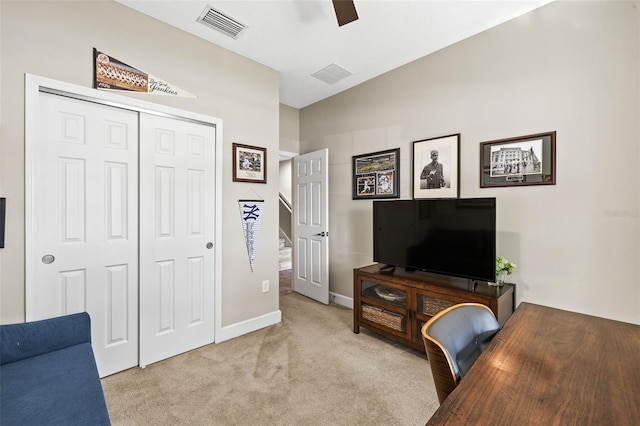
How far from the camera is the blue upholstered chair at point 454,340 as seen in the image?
0.94 m

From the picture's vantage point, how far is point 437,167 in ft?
8.69

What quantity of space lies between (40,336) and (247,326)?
158cm

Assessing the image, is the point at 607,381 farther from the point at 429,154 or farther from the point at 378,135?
the point at 378,135

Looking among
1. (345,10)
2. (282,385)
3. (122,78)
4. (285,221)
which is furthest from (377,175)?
(285,221)

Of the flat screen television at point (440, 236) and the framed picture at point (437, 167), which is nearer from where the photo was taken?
the flat screen television at point (440, 236)

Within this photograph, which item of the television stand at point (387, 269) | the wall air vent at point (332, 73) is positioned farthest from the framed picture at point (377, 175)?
the wall air vent at point (332, 73)

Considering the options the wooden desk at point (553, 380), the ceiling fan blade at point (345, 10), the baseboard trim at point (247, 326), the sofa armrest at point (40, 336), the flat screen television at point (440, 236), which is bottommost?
the baseboard trim at point (247, 326)

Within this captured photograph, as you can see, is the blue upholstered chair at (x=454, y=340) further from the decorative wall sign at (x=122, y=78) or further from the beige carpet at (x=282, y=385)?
the decorative wall sign at (x=122, y=78)

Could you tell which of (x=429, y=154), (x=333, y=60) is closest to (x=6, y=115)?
(x=333, y=60)

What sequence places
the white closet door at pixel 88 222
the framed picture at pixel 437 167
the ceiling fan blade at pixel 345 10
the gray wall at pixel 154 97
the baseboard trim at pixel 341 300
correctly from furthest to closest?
the baseboard trim at pixel 341 300 → the framed picture at pixel 437 167 → the white closet door at pixel 88 222 → the gray wall at pixel 154 97 → the ceiling fan blade at pixel 345 10

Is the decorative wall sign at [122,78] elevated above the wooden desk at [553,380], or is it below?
above

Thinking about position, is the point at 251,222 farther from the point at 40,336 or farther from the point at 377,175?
the point at 40,336

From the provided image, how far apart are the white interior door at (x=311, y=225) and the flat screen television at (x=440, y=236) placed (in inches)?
36.8

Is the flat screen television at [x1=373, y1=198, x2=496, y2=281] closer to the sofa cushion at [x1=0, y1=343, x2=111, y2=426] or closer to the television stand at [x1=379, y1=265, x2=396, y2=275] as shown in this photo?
the television stand at [x1=379, y1=265, x2=396, y2=275]
